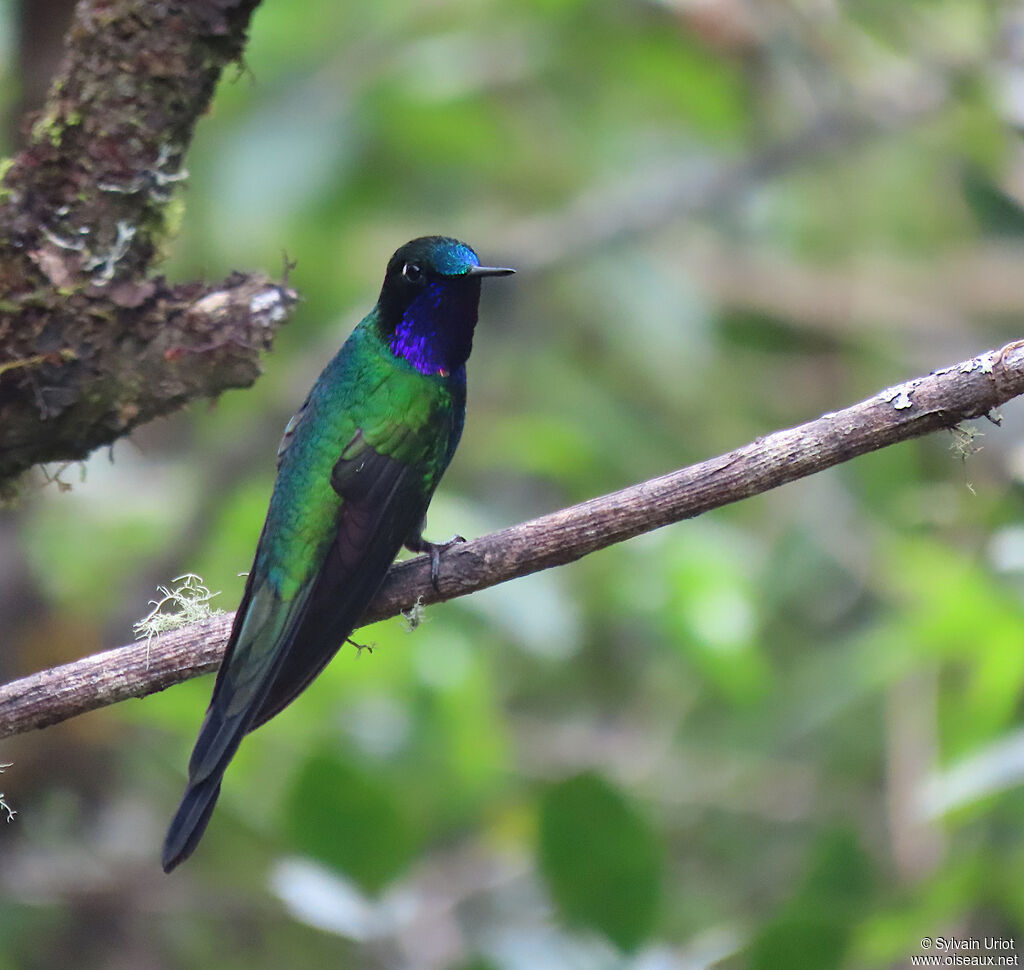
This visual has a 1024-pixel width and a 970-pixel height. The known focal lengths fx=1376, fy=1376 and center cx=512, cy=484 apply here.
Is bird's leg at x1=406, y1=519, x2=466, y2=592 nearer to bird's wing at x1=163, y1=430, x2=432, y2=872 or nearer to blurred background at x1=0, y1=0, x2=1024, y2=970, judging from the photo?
bird's wing at x1=163, y1=430, x2=432, y2=872

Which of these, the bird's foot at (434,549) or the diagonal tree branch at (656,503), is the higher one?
the diagonal tree branch at (656,503)

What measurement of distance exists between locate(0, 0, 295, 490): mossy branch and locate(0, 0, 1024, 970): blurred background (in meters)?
0.73

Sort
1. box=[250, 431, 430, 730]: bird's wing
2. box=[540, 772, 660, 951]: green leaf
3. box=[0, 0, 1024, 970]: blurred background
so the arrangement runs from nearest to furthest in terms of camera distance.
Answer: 1. box=[250, 431, 430, 730]: bird's wing
2. box=[540, 772, 660, 951]: green leaf
3. box=[0, 0, 1024, 970]: blurred background

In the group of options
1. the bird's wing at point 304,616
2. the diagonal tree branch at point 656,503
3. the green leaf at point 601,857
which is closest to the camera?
the diagonal tree branch at point 656,503

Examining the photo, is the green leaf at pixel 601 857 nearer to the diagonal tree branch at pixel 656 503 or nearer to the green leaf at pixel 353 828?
the green leaf at pixel 353 828

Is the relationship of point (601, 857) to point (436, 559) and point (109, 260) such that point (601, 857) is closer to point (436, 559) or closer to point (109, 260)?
point (436, 559)

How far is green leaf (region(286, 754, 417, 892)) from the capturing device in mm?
3539

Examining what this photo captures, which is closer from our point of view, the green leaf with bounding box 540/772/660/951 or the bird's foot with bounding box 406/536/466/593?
the bird's foot with bounding box 406/536/466/593

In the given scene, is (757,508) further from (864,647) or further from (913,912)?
(913,912)

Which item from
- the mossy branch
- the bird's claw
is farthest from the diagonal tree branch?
the mossy branch

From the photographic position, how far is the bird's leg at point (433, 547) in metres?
3.00

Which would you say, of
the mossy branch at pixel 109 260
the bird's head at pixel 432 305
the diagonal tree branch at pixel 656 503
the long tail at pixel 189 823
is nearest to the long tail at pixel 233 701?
the long tail at pixel 189 823

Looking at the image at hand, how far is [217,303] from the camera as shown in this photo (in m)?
2.99

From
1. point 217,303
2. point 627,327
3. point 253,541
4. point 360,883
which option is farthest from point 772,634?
point 217,303
